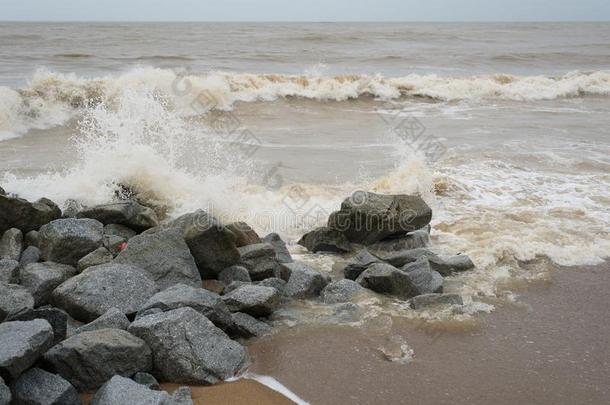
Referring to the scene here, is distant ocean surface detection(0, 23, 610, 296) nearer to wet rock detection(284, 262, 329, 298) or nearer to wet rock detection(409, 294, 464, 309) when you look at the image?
wet rock detection(409, 294, 464, 309)

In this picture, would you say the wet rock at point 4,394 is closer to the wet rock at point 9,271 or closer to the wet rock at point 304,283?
the wet rock at point 9,271

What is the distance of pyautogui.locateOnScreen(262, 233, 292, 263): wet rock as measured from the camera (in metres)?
5.53

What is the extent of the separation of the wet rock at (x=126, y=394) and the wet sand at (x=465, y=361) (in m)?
0.82

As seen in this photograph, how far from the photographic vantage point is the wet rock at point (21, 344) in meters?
3.09

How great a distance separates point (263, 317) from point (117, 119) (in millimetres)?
4008

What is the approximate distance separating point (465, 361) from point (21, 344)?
2.62 metres

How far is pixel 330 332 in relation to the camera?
4355 millimetres

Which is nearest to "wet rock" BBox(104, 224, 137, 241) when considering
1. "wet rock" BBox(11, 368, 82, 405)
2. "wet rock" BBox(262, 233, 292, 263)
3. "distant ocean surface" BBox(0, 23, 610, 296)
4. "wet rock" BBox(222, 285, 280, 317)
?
"distant ocean surface" BBox(0, 23, 610, 296)

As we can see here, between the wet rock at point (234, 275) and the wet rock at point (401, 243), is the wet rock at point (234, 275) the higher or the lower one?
the higher one

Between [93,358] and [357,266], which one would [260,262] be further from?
[93,358]

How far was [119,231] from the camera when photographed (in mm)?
5520


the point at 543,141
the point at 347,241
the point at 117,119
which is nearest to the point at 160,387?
the point at 347,241

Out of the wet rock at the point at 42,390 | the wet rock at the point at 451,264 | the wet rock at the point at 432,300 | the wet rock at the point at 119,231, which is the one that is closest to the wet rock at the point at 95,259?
the wet rock at the point at 119,231

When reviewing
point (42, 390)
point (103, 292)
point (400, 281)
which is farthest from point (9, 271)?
point (400, 281)
